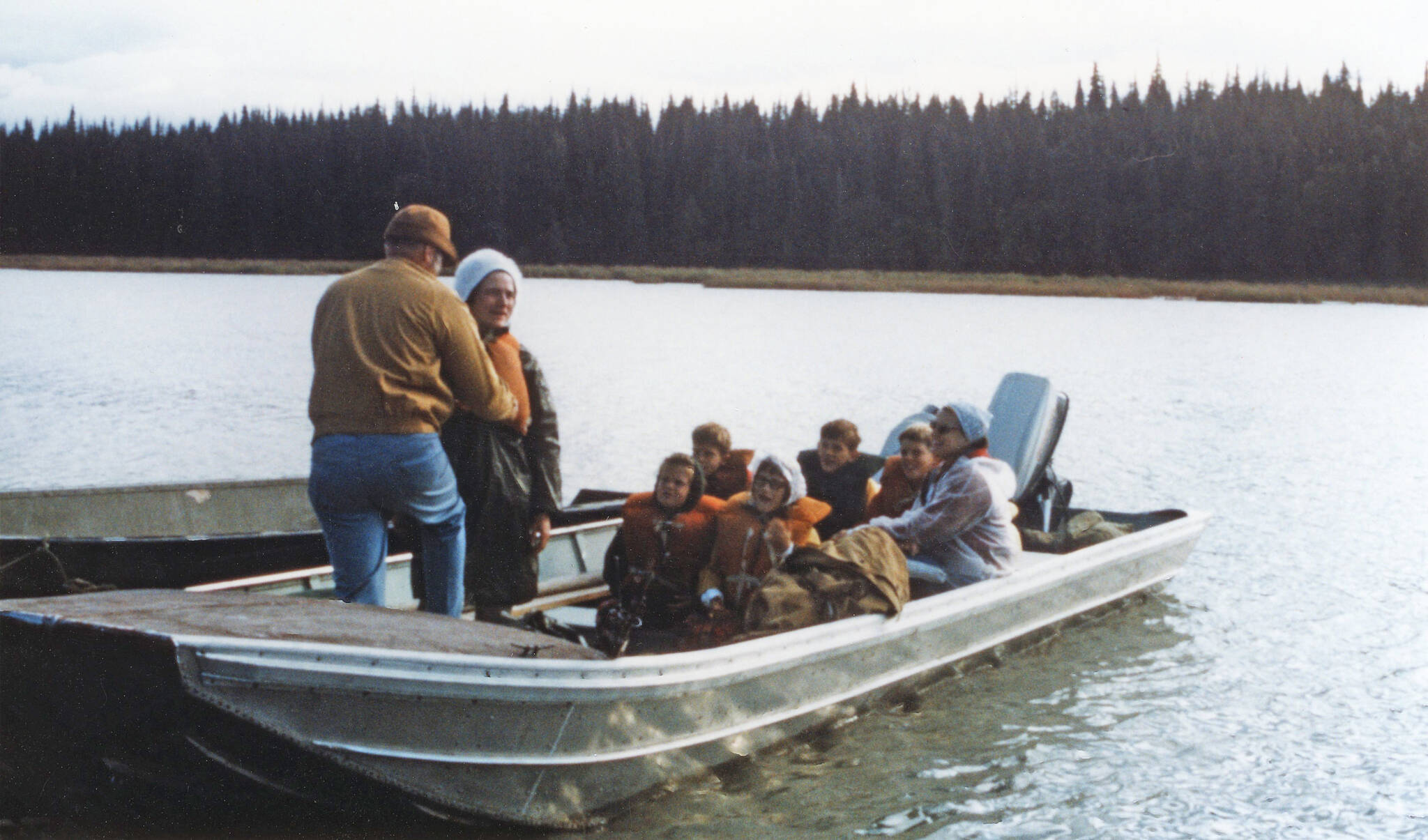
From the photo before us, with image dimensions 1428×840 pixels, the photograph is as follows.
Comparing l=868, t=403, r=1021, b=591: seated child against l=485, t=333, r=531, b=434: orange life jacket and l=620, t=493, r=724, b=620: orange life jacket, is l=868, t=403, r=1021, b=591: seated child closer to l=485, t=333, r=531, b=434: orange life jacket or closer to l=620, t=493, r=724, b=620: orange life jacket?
l=620, t=493, r=724, b=620: orange life jacket

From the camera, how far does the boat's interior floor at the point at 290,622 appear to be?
160 inches

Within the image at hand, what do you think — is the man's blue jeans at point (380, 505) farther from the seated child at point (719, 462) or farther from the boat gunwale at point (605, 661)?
the seated child at point (719, 462)

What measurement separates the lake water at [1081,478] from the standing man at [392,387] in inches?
63.9

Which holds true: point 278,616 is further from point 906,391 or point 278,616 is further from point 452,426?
point 906,391

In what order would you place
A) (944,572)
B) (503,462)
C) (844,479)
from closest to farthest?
1. (503,462)
2. (944,572)
3. (844,479)

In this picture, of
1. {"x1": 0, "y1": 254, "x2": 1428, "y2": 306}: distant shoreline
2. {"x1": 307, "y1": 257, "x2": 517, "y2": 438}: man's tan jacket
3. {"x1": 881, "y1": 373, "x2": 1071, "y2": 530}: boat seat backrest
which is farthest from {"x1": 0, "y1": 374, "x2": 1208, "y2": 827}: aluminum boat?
{"x1": 0, "y1": 254, "x2": 1428, "y2": 306}: distant shoreline

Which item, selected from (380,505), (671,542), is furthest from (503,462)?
(671,542)

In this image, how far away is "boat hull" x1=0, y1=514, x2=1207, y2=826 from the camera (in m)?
4.05

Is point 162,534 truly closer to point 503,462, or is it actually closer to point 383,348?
point 503,462

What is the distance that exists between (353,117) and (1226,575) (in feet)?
326

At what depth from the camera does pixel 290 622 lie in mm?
4352

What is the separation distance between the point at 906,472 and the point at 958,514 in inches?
26.7

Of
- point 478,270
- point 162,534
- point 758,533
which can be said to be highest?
point 478,270

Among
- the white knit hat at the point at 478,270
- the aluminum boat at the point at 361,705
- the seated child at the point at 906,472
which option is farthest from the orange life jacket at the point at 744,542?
the white knit hat at the point at 478,270
